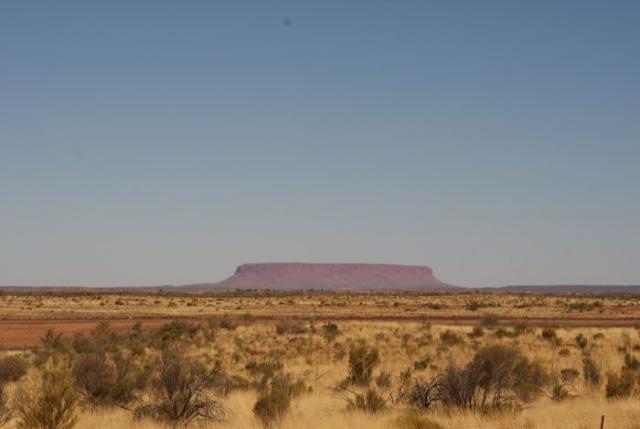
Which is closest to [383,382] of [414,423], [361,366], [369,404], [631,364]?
[361,366]

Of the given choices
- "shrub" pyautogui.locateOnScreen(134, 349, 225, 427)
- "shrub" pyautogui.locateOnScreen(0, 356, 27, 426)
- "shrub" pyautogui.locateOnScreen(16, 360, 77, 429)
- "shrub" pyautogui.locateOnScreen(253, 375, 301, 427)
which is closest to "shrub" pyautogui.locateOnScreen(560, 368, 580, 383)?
"shrub" pyautogui.locateOnScreen(253, 375, 301, 427)

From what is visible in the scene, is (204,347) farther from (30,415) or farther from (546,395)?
(30,415)

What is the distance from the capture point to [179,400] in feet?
50.7

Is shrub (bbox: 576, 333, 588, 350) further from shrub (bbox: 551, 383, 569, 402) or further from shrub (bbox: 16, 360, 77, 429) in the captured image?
shrub (bbox: 16, 360, 77, 429)

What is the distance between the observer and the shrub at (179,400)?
15.3 metres

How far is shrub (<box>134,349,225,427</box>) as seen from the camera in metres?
15.3

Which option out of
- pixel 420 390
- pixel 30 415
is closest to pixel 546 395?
pixel 420 390

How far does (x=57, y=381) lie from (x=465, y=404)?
8.21m

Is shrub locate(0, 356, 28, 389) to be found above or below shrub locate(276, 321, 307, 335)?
above

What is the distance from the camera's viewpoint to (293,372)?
84.0 feet

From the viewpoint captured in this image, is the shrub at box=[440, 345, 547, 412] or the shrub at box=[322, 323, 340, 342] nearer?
the shrub at box=[440, 345, 547, 412]

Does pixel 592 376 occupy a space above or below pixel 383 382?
above

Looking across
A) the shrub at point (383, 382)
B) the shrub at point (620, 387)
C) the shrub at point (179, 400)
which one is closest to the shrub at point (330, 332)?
the shrub at point (383, 382)

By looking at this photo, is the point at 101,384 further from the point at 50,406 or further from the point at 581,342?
the point at 581,342
